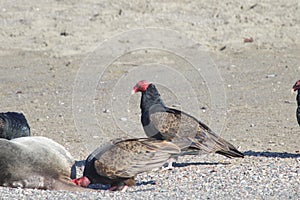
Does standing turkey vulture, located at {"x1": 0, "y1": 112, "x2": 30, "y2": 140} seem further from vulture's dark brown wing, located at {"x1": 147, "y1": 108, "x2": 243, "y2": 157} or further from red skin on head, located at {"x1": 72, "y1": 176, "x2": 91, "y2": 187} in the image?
red skin on head, located at {"x1": 72, "y1": 176, "x2": 91, "y2": 187}

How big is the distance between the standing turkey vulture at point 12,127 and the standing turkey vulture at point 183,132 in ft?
4.71

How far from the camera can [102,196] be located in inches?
283

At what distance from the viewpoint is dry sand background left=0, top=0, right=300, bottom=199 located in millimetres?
10984

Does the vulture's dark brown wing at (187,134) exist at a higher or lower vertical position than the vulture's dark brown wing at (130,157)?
higher

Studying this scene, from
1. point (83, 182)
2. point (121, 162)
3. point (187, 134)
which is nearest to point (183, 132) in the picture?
point (187, 134)

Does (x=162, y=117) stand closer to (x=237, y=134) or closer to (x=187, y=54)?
(x=237, y=134)

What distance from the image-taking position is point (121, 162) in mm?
7871

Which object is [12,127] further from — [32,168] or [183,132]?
[183,132]

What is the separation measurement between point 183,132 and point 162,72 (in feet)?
20.5

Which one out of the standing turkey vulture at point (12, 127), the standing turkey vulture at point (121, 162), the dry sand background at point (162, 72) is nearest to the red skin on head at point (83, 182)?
the standing turkey vulture at point (121, 162)

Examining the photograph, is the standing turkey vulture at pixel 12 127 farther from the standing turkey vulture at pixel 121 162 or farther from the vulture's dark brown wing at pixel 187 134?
the standing turkey vulture at pixel 121 162

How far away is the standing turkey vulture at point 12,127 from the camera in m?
9.48

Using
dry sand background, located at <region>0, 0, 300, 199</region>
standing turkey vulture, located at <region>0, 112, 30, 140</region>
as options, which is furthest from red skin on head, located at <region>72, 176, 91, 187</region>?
standing turkey vulture, located at <region>0, 112, 30, 140</region>

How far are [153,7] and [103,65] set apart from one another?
10.6 ft
